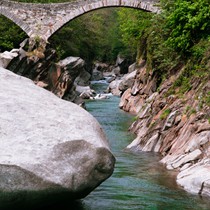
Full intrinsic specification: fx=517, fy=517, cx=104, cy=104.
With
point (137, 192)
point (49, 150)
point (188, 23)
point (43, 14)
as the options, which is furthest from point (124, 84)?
point (49, 150)

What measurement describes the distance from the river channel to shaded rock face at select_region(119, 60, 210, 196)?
0.77ft

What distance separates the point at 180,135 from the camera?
37.2 ft

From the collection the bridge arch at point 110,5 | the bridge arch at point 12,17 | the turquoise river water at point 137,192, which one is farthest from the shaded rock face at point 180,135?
the bridge arch at point 12,17

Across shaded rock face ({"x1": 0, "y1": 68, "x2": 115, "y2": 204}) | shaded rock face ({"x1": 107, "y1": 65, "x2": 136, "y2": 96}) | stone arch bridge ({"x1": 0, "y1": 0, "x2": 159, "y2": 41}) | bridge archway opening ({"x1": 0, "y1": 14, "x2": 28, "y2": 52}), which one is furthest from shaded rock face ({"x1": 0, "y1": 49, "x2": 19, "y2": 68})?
shaded rock face ({"x1": 0, "y1": 68, "x2": 115, "y2": 204})

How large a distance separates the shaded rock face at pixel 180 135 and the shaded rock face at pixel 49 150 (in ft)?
7.91

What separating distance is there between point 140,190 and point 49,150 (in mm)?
3025

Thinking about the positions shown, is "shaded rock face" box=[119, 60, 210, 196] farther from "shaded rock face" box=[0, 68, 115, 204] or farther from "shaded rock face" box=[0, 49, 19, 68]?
"shaded rock face" box=[0, 49, 19, 68]

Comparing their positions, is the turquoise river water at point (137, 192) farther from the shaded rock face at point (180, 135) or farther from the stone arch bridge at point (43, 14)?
the stone arch bridge at point (43, 14)

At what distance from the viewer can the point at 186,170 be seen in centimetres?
923

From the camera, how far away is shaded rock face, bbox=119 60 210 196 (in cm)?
868

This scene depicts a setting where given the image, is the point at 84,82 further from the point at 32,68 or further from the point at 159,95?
the point at 159,95

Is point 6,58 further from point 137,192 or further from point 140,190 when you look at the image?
point 137,192

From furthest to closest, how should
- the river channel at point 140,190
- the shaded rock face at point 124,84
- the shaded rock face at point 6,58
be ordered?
the shaded rock face at point 124,84
the shaded rock face at point 6,58
the river channel at point 140,190

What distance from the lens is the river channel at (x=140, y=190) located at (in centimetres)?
750
